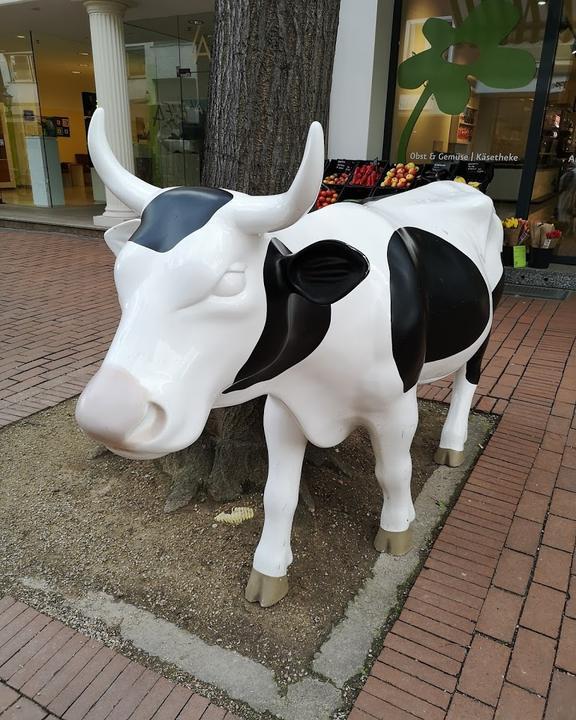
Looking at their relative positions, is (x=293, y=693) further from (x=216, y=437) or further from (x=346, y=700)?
(x=216, y=437)

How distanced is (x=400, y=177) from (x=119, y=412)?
18.8 feet

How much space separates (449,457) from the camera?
3.19 meters

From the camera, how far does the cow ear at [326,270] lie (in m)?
1.48

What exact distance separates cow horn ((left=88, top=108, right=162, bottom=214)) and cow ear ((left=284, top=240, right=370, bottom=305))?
0.42 meters

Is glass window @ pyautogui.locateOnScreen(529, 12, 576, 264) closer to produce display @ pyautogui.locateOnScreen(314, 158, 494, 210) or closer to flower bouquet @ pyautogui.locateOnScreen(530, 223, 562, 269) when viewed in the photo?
flower bouquet @ pyautogui.locateOnScreen(530, 223, 562, 269)

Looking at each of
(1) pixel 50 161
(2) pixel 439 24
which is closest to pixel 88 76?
(1) pixel 50 161

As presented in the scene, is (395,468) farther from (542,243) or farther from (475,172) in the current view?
(542,243)

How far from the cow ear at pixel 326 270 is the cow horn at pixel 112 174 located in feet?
1.38

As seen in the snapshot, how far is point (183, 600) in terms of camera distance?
226 centimetres

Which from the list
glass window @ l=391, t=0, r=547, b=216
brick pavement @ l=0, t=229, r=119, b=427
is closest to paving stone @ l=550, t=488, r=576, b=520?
brick pavement @ l=0, t=229, r=119, b=427

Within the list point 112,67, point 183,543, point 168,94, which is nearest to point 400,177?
point 183,543

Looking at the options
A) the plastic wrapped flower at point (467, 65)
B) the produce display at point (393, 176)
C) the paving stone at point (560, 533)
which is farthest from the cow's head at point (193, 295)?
the plastic wrapped flower at point (467, 65)

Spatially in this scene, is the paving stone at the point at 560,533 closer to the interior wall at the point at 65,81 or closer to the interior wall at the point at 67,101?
the interior wall at the point at 65,81

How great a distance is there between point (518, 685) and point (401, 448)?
2.76 ft
